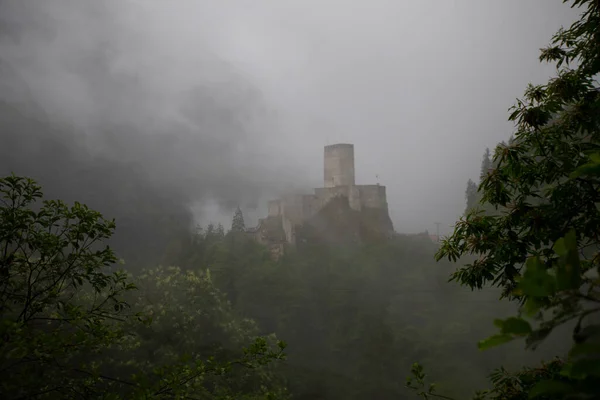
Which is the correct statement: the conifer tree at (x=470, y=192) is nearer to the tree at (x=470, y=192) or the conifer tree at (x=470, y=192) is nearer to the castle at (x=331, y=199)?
the tree at (x=470, y=192)

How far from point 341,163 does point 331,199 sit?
4.40 metres

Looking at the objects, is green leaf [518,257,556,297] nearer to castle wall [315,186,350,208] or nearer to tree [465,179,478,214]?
tree [465,179,478,214]

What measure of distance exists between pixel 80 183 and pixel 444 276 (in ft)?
122

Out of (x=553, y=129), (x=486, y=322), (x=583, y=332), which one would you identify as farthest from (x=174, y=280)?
(x=486, y=322)

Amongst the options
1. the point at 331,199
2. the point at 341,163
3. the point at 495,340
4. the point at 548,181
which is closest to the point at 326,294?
the point at 331,199

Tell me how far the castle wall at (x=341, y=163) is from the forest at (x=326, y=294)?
7572 mm

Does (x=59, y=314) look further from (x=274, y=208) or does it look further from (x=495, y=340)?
(x=274, y=208)

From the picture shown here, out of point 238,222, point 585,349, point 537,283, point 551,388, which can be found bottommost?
point 551,388

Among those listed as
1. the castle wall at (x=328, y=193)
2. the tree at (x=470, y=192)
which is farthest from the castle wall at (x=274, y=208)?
the tree at (x=470, y=192)

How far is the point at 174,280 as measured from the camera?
18609 mm

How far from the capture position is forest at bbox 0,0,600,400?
7.51 feet

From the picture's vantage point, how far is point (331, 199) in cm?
4072

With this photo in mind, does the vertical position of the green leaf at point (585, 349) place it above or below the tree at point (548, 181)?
below

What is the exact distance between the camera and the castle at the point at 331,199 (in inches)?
1586
